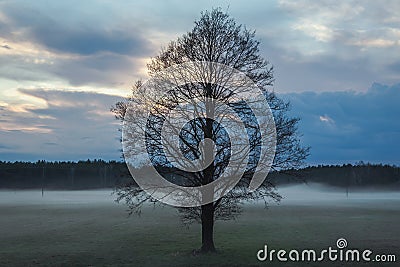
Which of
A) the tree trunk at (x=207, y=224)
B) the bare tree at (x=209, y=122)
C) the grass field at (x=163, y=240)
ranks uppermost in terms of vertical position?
the bare tree at (x=209, y=122)

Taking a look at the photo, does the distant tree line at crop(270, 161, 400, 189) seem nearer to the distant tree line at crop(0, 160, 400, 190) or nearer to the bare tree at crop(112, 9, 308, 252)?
the distant tree line at crop(0, 160, 400, 190)

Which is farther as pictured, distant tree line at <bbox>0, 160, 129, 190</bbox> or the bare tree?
distant tree line at <bbox>0, 160, 129, 190</bbox>

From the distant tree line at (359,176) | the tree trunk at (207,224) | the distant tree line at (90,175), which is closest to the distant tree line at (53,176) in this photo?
the distant tree line at (90,175)

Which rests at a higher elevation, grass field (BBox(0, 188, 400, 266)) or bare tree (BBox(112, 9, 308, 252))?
bare tree (BBox(112, 9, 308, 252))

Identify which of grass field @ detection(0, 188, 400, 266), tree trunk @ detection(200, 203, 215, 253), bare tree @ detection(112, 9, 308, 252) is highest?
bare tree @ detection(112, 9, 308, 252)

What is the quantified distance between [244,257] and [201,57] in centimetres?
1108

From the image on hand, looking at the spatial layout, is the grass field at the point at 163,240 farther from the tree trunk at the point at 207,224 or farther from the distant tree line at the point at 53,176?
the distant tree line at the point at 53,176

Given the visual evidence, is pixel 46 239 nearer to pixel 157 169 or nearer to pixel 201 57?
pixel 157 169

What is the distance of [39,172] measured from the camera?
597 feet

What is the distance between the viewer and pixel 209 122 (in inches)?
1005

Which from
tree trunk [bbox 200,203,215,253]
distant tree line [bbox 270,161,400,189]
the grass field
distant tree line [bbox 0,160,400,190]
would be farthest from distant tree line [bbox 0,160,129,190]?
tree trunk [bbox 200,203,215,253]

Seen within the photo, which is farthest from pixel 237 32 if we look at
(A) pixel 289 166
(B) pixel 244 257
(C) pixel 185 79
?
(B) pixel 244 257

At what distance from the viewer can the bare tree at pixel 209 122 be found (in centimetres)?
2534

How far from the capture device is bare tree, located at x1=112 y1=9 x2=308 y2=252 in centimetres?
2534
